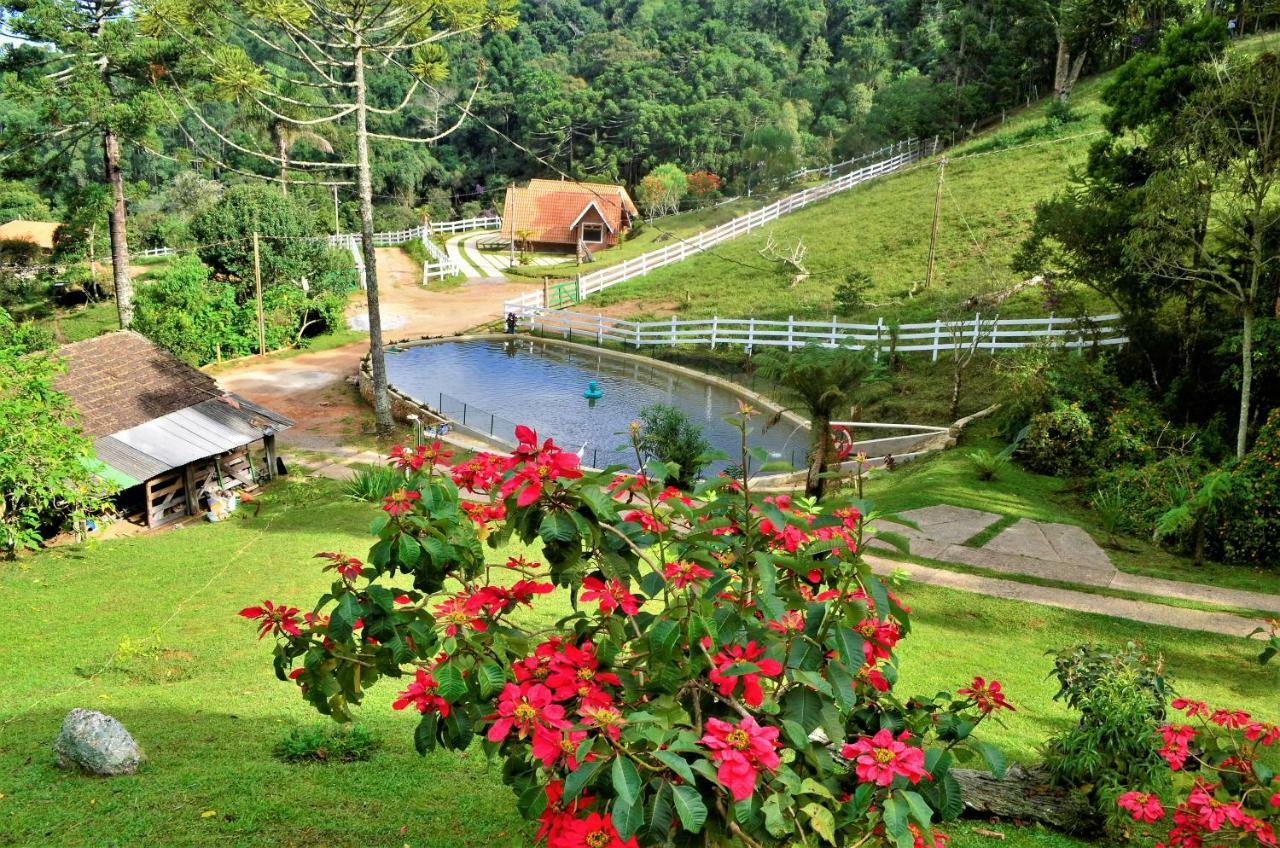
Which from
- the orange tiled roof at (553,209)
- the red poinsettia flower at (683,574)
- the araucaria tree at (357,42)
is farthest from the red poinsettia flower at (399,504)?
the orange tiled roof at (553,209)

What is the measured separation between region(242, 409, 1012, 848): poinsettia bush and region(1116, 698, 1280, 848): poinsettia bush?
1457 mm

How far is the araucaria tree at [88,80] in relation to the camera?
23.2 metres

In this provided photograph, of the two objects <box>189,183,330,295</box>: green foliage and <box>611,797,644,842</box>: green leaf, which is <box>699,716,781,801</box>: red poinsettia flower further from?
<box>189,183,330,295</box>: green foliage

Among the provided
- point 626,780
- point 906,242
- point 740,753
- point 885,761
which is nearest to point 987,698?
point 885,761

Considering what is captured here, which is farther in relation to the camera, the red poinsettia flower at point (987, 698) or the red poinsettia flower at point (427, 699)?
the red poinsettia flower at point (987, 698)

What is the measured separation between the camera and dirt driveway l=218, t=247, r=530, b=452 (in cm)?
2000

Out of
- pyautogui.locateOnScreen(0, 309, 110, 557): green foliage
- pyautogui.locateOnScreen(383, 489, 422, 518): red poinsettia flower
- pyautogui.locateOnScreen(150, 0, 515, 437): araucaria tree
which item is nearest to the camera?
pyautogui.locateOnScreen(383, 489, 422, 518): red poinsettia flower

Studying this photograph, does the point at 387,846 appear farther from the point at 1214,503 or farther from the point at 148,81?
the point at 148,81

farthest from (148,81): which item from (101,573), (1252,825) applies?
(1252,825)

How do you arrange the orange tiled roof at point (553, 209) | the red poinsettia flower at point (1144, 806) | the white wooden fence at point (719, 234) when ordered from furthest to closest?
the orange tiled roof at point (553, 209) → the white wooden fence at point (719, 234) → the red poinsettia flower at point (1144, 806)

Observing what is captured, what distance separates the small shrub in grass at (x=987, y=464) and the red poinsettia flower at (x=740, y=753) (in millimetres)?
13061

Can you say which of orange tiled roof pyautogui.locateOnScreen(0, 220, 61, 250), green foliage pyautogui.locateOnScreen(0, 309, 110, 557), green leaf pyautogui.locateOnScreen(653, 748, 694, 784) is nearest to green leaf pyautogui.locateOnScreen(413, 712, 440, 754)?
green leaf pyautogui.locateOnScreen(653, 748, 694, 784)

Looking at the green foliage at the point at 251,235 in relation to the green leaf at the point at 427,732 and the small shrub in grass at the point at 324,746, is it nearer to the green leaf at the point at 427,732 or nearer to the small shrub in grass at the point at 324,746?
the small shrub in grass at the point at 324,746

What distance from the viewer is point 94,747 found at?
565cm
